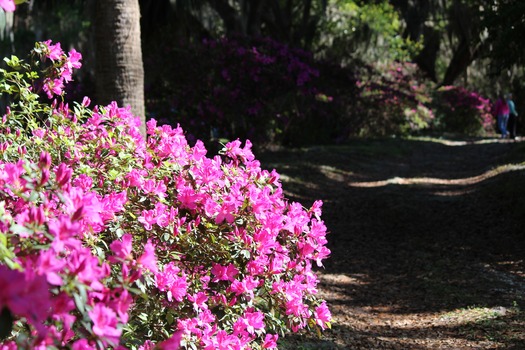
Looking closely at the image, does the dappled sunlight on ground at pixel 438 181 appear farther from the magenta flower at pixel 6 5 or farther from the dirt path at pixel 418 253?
the magenta flower at pixel 6 5

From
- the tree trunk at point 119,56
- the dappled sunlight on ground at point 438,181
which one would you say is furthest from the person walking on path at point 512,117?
the tree trunk at point 119,56

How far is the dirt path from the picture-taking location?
5344 millimetres

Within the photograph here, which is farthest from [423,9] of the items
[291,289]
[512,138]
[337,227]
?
[291,289]

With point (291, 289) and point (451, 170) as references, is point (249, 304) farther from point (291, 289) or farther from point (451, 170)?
point (451, 170)

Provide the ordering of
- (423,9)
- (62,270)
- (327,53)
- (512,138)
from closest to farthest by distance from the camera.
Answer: (62,270) < (327,53) < (512,138) < (423,9)

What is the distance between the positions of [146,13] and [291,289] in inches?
590

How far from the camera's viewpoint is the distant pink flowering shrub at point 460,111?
31625 millimetres

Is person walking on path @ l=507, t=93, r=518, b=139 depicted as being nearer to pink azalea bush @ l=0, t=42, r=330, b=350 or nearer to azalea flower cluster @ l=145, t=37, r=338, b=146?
azalea flower cluster @ l=145, t=37, r=338, b=146

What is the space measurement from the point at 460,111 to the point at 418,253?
2587 cm

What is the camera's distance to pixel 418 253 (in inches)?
310

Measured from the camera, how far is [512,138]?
23625 mm

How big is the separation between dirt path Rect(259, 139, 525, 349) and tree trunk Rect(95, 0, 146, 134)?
2.42 meters

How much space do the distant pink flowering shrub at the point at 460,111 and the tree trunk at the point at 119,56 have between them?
26.4 m

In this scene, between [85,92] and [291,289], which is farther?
[85,92]
